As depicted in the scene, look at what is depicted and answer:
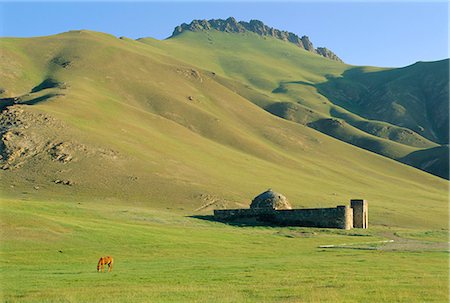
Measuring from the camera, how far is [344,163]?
152 meters

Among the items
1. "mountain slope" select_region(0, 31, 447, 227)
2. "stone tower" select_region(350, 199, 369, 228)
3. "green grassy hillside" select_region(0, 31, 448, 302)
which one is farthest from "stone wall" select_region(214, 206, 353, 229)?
"mountain slope" select_region(0, 31, 447, 227)

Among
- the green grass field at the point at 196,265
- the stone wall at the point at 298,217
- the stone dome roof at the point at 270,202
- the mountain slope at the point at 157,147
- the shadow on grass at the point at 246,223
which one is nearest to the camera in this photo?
the green grass field at the point at 196,265

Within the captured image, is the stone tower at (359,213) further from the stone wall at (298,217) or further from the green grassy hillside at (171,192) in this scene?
the stone wall at (298,217)

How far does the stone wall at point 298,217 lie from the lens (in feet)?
213

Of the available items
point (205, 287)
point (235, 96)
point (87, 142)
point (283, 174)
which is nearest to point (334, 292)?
point (205, 287)

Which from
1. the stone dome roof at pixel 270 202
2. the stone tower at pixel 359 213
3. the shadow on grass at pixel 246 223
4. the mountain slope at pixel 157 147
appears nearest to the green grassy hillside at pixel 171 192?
the mountain slope at pixel 157 147

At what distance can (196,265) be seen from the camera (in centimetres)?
3366

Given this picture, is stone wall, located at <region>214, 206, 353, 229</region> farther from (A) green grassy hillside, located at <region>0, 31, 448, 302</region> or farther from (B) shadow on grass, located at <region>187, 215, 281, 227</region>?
(A) green grassy hillside, located at <region>0, 31, 448, 302</region>

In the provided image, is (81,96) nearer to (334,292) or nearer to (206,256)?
(206,256)

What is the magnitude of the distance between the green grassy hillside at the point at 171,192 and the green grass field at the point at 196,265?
132mm

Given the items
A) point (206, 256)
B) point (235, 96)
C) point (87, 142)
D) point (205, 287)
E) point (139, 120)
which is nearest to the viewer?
point (205, 287)

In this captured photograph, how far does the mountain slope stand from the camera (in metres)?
88.5

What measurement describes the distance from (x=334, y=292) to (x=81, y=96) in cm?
11284

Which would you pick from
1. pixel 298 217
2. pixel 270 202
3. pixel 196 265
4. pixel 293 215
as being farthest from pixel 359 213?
pixel 196 265
